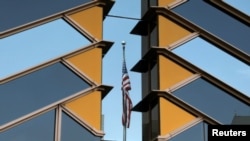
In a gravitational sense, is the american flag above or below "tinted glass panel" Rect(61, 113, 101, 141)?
above

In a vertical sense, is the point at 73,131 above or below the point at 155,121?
below

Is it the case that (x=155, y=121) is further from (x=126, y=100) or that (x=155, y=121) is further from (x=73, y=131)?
(x=126, y=100)

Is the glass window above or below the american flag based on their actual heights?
below

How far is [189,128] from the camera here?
516 inches

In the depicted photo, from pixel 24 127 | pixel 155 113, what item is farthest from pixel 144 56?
pixel 24 127

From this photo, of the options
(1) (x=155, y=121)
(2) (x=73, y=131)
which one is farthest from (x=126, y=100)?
(2) (x=73, y=131)

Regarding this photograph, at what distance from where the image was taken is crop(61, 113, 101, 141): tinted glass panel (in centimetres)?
1265

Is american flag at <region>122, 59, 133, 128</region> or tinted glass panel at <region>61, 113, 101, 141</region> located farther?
american flag at <region>122, 59, 133, 128</region>

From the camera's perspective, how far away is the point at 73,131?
12742 mm

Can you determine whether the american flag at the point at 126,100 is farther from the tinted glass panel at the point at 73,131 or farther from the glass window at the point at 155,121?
the tinted glass panel at the point at 73,131

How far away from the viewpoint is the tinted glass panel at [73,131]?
1265cm

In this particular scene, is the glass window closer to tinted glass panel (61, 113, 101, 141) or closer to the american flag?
tinted glass panel (61, 113, 101, 141)

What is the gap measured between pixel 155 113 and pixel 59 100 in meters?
2.27

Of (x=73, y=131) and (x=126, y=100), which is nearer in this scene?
(x=73, y=131)
